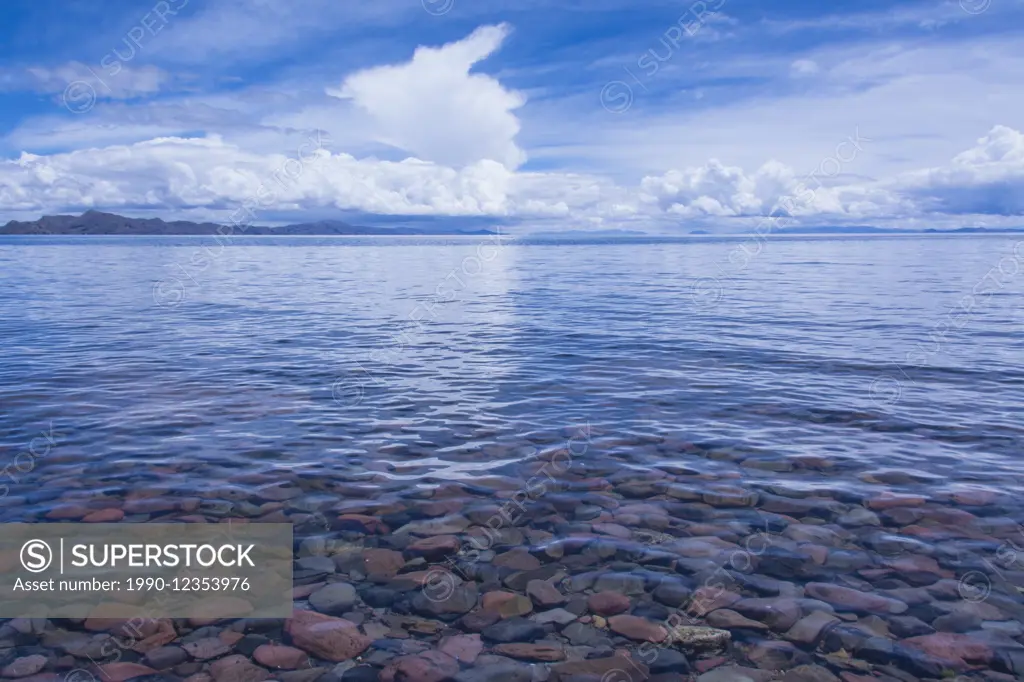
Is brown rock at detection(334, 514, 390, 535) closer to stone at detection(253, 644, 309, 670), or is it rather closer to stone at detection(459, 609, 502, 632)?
stone at detection(459, 609, 502, 632)

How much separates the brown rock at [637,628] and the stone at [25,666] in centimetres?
599

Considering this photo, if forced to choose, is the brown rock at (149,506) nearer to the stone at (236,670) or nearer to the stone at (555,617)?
the stone at (236,670)

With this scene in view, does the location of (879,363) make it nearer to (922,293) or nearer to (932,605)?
(932,605)

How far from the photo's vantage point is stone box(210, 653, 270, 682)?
22.7ft

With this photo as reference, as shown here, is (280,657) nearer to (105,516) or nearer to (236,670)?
(236,670)

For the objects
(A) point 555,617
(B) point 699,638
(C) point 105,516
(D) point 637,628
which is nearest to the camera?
(B) point 699,638

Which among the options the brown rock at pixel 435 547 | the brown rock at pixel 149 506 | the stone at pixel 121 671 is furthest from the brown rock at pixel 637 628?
the brown rock at pixel 149 506

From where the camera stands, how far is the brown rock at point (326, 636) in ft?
24.1

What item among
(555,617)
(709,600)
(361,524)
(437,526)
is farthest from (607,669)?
(361,524)

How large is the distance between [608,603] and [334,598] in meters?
3.31

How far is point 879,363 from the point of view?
22109 millimetres

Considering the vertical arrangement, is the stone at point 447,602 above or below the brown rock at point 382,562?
below

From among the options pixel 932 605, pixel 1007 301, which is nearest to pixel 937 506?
pixel 932 605

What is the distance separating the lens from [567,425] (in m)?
15.3
